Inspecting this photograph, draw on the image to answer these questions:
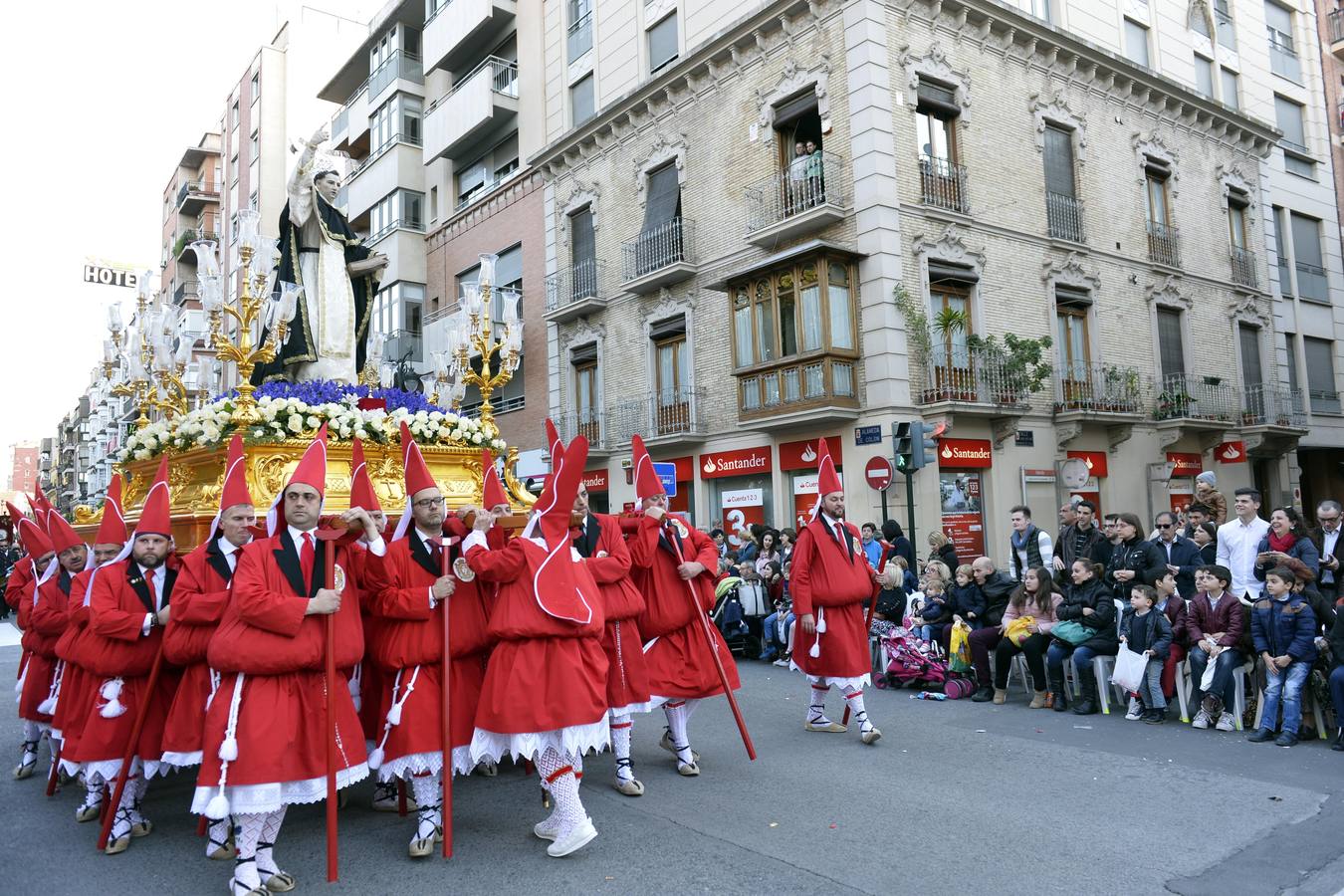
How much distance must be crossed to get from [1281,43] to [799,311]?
64.5 feet

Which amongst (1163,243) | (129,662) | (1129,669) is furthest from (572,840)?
(1163,243)

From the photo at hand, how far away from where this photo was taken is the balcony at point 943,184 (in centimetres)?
1844

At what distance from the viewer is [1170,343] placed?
74.2ft

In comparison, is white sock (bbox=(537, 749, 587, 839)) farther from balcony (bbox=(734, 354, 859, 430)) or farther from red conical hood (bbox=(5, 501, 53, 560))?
balcony (bbox=(734, 354, 859, 430))

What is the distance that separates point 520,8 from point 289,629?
26.8m

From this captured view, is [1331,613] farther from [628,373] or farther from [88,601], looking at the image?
[628,373]

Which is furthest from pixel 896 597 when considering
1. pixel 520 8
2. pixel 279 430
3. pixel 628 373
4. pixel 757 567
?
pixel 520 8

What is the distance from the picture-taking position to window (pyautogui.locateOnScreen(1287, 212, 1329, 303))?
2669cm

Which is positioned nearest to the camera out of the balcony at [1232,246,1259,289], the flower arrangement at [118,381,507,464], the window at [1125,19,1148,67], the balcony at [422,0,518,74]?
the flower arrangement at [118,381,507,464]

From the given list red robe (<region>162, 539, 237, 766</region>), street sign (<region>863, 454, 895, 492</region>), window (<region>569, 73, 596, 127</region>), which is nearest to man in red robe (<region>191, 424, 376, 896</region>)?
red robe (<region>162, 539, 237, 766</region>)

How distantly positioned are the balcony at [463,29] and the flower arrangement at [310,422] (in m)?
22.3

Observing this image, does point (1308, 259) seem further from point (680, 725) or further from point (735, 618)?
point (680, 725)

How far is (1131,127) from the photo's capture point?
72.6 ft

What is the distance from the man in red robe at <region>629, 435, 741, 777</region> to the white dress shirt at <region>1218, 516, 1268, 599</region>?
19.3 feet
